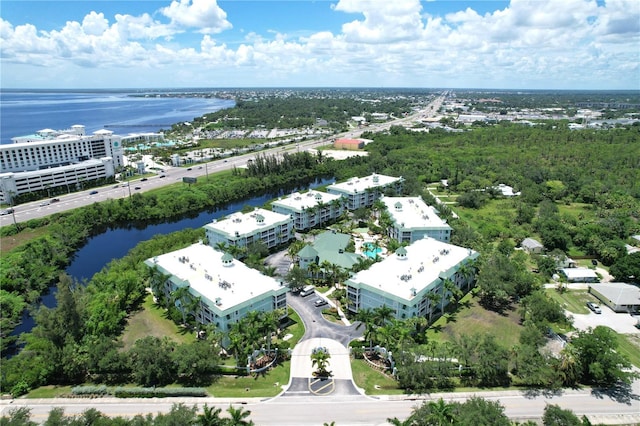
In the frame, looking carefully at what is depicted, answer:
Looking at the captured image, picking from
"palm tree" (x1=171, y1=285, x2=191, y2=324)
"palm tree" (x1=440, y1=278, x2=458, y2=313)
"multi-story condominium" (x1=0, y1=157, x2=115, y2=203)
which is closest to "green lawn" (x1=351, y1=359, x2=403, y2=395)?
"palm tree" (x1=440, y1=278, x2=458, y2=313)

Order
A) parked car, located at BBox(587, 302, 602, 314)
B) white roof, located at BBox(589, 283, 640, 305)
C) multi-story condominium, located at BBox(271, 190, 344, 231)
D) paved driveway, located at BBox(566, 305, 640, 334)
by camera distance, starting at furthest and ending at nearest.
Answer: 1. multi-story condominium, located at BBox(271, 190, 344, 231)
2. white roof, located at BBox(589, 283, 640, 305)
3. parked car, located at BBox(587, 302, 602, 314)
4. paved driveway, located at BBox(566, 305, 640, 334)

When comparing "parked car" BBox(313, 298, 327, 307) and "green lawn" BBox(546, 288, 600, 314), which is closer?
"green lawn" BBox(546, 288, 600, 314)

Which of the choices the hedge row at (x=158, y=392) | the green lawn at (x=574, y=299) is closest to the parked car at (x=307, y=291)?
the hedge row at (x=158, y=392)

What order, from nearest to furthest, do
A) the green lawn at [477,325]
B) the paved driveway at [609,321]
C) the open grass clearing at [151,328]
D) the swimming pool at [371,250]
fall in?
the open grass clearing at [151,328]
the green lawn at [477,325]
the paved driveway at [609,321]
the swimming pool at [371,250]

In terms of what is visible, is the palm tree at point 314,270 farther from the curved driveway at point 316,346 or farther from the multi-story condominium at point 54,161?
the multi-story condominium at point 54,161

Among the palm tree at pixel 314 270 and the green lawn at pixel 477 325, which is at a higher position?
the palm tree at pixel 314 270

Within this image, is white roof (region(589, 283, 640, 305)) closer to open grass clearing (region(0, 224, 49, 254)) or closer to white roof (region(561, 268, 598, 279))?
white roof (region(561, 268, 598, 279))
